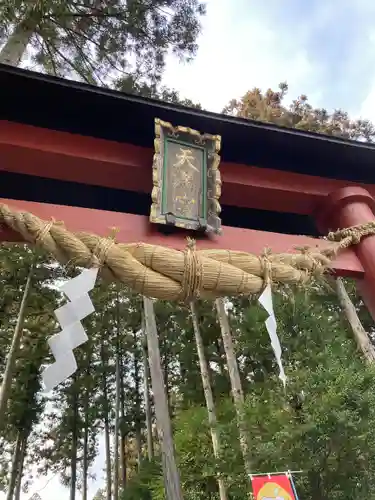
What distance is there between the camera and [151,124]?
197cm

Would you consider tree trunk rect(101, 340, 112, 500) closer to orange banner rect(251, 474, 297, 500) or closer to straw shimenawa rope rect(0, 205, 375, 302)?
orange banner rect(251, 474, 297, 500)

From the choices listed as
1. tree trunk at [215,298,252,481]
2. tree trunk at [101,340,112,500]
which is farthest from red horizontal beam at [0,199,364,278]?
tree trunk at [101,340,112,500]

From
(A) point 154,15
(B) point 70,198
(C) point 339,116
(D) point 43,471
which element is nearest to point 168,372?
(D) point 43,471

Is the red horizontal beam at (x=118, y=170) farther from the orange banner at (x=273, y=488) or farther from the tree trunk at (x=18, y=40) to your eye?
the tree trunk at (x=18, y=40)

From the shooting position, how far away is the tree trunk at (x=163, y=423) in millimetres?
6391

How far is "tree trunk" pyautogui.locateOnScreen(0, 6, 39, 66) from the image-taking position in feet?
14.6

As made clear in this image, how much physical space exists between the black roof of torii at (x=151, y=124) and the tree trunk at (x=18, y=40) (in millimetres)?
3083

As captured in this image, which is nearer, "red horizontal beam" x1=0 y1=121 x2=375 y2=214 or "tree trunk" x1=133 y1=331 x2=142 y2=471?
"red horizontal beam" x1=0 y1=121 x2=375 y2=214

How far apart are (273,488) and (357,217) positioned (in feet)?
4.87

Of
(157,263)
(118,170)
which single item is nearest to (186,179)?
(118,170)

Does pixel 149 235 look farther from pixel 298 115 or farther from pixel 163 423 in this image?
pixel 298 115

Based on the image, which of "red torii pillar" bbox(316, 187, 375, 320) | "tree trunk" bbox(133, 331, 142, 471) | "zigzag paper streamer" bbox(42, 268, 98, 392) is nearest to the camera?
"zigzag paper streamer" bbox(42, 268, 98, 392)

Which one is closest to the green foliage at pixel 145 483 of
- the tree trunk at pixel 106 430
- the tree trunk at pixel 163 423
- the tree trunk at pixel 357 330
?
the tree trunk at pixel 163 423

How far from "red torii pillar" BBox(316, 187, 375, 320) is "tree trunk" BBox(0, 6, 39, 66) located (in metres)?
3.72
